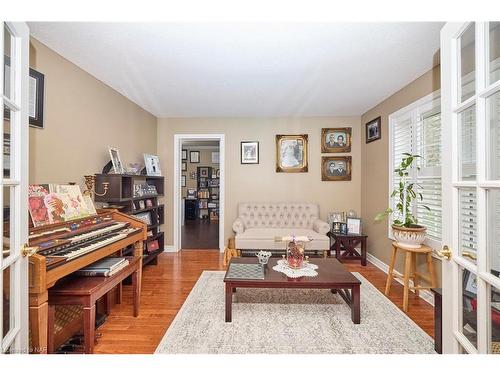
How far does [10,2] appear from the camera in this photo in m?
0.86

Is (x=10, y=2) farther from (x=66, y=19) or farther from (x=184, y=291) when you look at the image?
(x=184, y=291)

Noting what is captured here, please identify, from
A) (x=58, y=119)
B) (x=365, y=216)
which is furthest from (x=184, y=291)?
(x=365, y=216)

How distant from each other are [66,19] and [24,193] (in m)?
0.81

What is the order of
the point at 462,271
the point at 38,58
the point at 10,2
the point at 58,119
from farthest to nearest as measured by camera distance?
the point at 58,119 → the point at 38,58 → the point at 462,271 → the point at 10,2

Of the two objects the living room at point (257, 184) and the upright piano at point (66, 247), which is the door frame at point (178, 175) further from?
the upright piano at point (66, 247)

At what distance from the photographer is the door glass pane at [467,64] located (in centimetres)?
99

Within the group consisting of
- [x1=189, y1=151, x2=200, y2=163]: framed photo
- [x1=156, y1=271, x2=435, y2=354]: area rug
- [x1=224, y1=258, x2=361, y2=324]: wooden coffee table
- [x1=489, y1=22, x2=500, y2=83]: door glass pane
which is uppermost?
[x1=189, y1=151, x2=200, y2=163]: framed photo

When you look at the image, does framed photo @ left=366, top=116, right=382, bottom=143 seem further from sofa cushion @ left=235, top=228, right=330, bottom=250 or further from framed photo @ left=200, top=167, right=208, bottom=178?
framed photo @ left=200, top=167, right=208, bottom=178

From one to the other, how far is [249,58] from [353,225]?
9.99 feet

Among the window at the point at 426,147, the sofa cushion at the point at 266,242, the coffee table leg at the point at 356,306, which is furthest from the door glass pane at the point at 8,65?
the window at the point at 426,147

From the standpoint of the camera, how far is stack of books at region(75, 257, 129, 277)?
1.87m

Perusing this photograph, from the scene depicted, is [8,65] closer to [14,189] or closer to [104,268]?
[14,189]

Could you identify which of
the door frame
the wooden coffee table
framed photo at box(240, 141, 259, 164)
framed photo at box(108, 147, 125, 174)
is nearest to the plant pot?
the wooden coffee table

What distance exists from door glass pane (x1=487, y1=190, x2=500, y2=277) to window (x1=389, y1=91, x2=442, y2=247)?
6.27 ft
